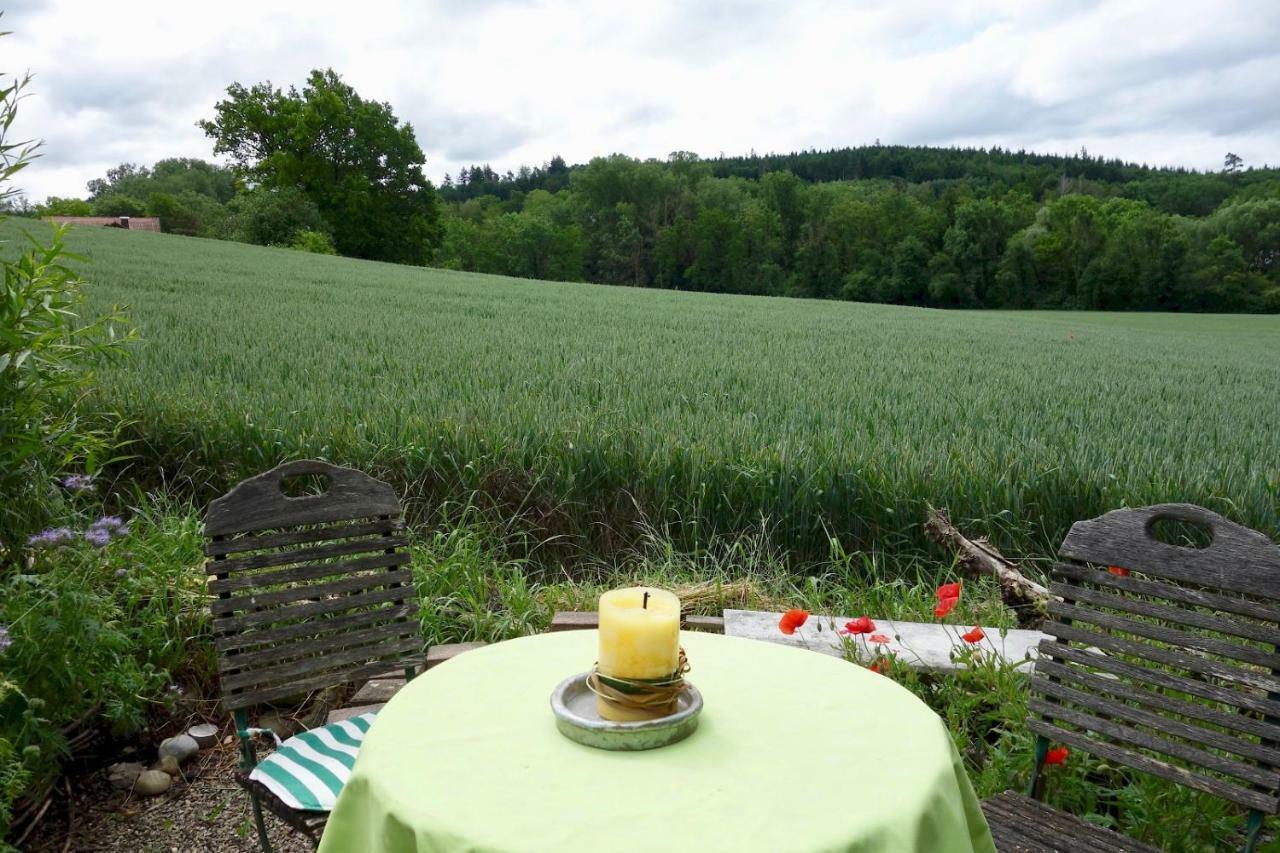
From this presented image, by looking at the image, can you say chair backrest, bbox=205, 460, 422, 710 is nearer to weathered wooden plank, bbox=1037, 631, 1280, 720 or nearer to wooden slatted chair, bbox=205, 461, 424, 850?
wooden slatted chair, bbox=205, 461, 424, 850

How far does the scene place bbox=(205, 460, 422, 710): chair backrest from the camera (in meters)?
2.41

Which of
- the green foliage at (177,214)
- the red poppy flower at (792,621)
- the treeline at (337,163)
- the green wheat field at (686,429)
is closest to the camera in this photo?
the red poppy flower at (792,621)

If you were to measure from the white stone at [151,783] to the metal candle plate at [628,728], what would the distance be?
2.07m

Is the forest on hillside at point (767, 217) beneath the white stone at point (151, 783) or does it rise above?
above

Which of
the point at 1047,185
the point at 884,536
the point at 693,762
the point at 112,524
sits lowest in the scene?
the point at 884,536

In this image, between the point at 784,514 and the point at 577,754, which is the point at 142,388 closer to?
the point at 784,514

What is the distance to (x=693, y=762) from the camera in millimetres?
1248

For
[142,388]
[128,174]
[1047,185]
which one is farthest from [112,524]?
[128,174]

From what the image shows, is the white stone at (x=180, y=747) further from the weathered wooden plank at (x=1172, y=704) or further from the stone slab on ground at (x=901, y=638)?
the weathered wooden plank at (x=1172, y=704)

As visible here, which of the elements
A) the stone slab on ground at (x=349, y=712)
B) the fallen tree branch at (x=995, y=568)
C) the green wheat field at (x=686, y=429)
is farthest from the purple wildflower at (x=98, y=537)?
the fallen tree branch at (x=995, y=568)

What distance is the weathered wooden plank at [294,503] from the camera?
2420 millimetres

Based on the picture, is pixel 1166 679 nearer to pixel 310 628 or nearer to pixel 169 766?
pixel 310 628

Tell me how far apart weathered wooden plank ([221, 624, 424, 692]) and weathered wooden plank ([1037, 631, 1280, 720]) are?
1784mm

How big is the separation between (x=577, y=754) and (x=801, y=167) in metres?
97.2
